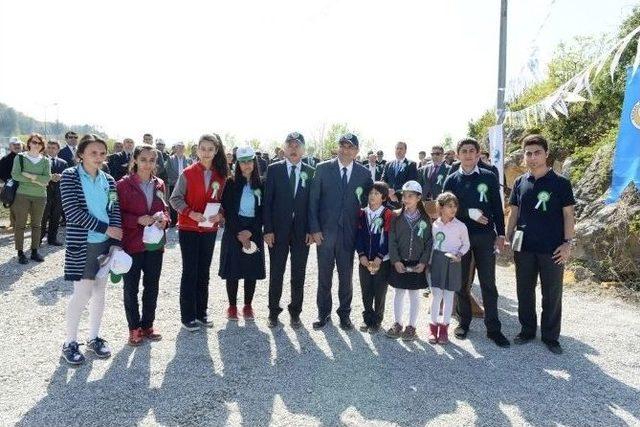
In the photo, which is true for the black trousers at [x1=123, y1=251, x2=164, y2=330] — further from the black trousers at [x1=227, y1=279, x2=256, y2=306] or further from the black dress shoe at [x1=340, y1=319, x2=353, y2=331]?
the black dress shoe at [x1=340, y1=319, x2=353, y2=331]

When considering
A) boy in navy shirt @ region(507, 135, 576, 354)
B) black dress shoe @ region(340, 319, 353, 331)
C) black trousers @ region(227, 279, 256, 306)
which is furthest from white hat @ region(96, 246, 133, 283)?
boy in navy shirt @ region(507, 135, 576, 354)

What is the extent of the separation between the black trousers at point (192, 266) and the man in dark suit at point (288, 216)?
0.61 m

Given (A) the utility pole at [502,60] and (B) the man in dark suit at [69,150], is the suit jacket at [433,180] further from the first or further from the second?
(B) the man in dark suit at [69,150]

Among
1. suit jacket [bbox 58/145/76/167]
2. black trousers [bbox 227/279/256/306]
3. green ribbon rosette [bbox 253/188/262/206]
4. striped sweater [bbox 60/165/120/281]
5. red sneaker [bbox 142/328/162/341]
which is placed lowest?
red sneaker [bbox 142/328/162/341]

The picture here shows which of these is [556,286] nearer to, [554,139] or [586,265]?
[586,265]

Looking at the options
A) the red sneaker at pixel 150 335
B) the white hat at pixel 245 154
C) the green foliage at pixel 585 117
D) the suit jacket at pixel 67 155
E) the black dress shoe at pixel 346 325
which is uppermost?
the green foliage at pixel 585 117

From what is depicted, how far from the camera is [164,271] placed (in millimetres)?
7719

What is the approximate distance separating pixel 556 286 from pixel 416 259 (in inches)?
52.3

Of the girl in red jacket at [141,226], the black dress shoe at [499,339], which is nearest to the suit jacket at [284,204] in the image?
the girl in red jacket at [141,226]

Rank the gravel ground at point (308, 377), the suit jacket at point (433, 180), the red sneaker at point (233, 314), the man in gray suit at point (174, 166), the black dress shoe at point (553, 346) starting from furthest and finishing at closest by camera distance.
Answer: the man in gray suit at point (174, 166) → the suit jacket at point (433, 180) → the red sneaker at point (233, 314) → the black dress shoe at point (553, 346) → the gravel ground at point (308, 377)

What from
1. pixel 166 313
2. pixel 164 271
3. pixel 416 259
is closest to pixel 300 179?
pixel 416 259

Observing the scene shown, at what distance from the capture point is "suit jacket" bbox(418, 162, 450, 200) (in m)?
7.78

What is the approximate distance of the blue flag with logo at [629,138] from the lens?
4.78 meters

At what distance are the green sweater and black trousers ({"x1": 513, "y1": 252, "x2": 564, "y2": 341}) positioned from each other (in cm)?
690
